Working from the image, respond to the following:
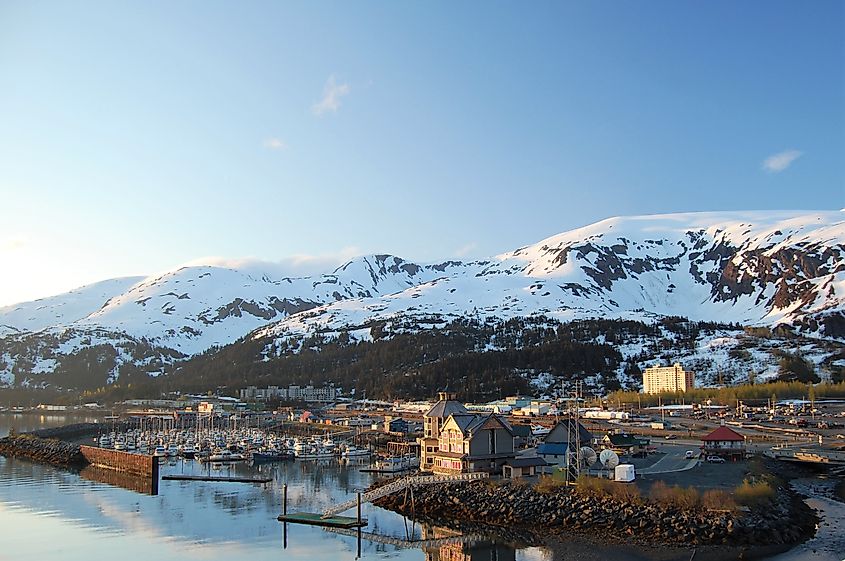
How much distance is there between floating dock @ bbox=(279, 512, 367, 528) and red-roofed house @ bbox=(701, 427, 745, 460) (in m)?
22.9

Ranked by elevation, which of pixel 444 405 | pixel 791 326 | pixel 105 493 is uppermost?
pixel 791 326

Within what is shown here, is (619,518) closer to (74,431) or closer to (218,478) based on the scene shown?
(218,478)

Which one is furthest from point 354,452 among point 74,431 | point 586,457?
point 74,431

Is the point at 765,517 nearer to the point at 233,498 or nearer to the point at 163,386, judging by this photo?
the point at 233,498

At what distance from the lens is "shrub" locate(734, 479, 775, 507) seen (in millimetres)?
32906

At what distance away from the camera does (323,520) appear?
1430 inches

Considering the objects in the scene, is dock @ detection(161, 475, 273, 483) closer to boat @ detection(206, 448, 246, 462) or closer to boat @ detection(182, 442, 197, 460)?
boat @ detection(206, 448, 246, 462)

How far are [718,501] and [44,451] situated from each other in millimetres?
55545

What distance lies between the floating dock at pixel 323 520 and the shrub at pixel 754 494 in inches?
641

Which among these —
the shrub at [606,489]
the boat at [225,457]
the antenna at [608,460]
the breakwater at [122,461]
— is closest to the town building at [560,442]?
the antenna at [608,460]

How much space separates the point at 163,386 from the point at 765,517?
157174 mm

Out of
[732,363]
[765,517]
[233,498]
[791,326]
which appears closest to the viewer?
[765,517]

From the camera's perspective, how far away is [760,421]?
7475 cm

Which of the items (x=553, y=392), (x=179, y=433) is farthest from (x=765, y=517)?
(x=553, y=392)
